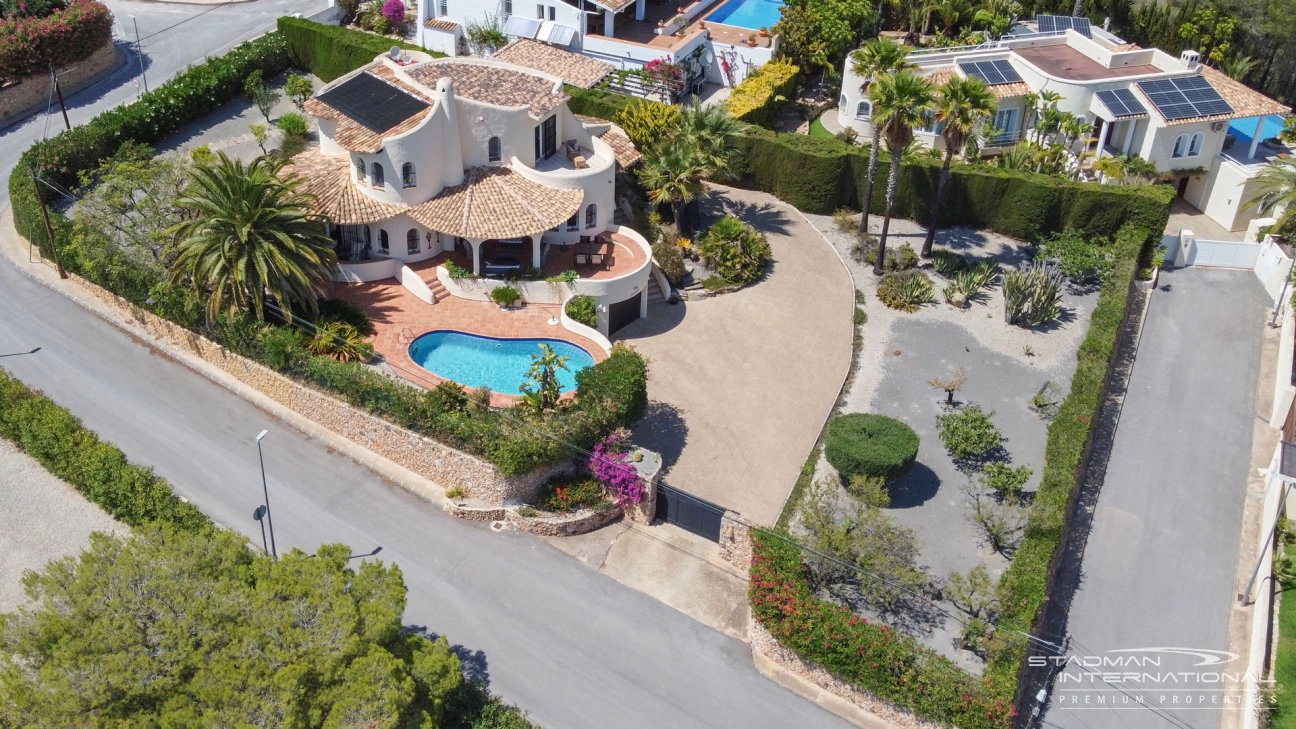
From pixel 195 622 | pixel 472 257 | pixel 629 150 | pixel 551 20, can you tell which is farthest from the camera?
pixel 551 20

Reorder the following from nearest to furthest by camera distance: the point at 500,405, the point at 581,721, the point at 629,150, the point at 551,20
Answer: the point at 581,721 < the point at 500,405 < the point at 629,150 < the point at 551,20

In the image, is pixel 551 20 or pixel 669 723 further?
pixel 551 20

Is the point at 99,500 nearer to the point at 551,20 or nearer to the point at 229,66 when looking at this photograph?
the point at 229,66

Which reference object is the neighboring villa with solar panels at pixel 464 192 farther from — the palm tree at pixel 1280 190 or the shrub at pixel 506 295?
the palm tree at pixel 1280 190

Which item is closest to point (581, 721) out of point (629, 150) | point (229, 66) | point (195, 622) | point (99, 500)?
point (195, 622)

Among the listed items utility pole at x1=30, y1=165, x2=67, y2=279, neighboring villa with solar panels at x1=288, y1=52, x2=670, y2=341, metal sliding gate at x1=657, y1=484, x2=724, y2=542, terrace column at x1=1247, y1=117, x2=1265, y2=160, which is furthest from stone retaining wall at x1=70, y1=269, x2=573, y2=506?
terrace column at x1=1247, y1=117, x2=1265, y2=160


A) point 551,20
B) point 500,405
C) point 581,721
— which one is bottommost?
point 581,721

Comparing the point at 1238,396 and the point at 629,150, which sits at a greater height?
the point at 629,150

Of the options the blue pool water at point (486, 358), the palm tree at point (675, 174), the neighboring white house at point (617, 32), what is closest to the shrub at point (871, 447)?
the blue pool water at point (486, 358)
